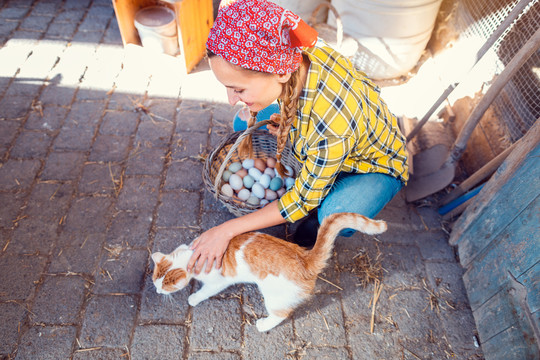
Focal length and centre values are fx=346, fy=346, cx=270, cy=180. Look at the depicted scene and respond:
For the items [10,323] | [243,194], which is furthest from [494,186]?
[10,323]

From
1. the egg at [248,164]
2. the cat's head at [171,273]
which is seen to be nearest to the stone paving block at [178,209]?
the egg at [248,164]

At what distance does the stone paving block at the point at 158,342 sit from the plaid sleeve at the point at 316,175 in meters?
1.05

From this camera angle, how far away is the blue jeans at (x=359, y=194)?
1.91m

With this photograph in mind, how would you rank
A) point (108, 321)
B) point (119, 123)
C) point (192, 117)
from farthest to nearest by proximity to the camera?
1. point (192, 117)
2. point (119, 123)
3. point (108, 321)

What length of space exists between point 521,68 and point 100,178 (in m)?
3.38

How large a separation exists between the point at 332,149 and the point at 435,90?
2326 mm

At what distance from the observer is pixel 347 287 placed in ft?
7.90

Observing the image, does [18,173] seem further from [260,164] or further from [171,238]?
[260,164]

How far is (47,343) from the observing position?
2070mm

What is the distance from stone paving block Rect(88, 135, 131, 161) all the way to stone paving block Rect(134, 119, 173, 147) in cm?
12

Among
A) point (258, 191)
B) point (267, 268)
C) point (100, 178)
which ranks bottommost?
point (100, 178)

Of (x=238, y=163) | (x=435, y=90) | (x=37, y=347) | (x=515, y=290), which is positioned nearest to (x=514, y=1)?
(x=435, y=90)

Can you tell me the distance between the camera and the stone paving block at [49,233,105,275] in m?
2.36

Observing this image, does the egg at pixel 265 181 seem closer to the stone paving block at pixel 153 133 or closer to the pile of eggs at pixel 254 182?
the pile of eggs at pixel 254 182
